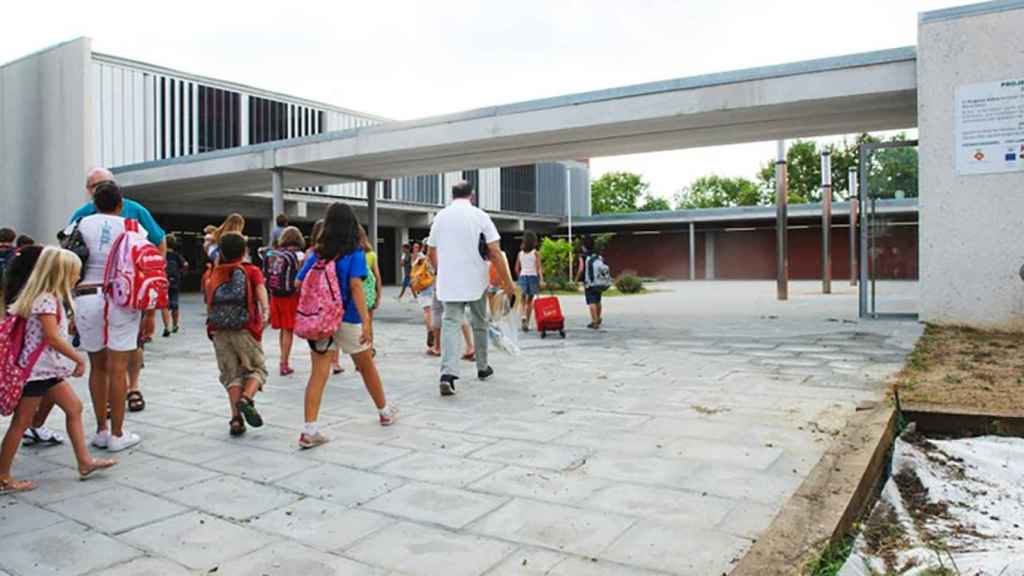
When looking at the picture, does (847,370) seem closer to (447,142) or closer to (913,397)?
(913,397)

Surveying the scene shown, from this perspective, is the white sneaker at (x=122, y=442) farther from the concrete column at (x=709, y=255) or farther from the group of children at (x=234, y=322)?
the concrete column at (x=709, y=255)

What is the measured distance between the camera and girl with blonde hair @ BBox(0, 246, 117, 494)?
3.76 m

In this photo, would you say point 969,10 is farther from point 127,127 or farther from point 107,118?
point 127,127

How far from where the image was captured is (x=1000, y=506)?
3.63 m

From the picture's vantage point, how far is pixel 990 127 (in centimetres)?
912

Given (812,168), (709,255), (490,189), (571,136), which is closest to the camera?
(571,136)

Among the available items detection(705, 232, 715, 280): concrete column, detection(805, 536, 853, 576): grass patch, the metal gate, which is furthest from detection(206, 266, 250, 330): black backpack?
detection(705, 232, 715, 280): concrete column

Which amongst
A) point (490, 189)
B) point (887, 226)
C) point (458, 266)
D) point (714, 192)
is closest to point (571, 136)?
point (887, 226)

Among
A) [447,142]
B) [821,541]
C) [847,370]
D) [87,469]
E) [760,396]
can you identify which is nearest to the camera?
[821,541]

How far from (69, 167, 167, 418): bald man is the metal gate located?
9.55m

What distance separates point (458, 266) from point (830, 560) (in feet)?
13.0

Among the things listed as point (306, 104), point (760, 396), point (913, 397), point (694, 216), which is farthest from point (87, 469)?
point (694, 216)

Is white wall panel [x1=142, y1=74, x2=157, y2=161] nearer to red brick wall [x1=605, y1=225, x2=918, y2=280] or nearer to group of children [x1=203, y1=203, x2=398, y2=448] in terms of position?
group of children [x1=203, y1=203, x2=398, y2=448]

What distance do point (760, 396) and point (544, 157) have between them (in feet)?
Answer: 36.4
